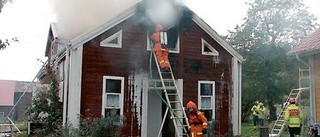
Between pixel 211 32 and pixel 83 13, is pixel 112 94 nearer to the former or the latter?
pixel 211 32

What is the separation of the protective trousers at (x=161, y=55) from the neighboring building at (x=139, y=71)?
15.3 inches

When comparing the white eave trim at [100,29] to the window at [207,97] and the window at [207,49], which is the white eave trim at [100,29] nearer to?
the window at [207,49]

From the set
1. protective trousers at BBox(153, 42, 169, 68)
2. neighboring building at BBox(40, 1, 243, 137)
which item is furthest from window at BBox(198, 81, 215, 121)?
protective trousers at BBox(153, 42, 169, 68)

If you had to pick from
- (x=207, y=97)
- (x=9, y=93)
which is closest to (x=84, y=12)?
(x=207, y=97)

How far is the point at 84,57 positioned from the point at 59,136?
259 cm

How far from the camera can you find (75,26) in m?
16.7

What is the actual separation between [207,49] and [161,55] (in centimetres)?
268

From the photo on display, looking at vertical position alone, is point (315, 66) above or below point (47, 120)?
above

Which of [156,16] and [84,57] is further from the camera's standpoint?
[156,16]

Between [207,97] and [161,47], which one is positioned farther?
[207,97]

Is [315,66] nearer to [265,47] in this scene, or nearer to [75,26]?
[75,26]

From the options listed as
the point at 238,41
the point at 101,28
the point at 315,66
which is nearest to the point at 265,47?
the point at 238,41

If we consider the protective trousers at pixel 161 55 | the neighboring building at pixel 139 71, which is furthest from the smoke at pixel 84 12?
the protective trousers at pixel 161 55

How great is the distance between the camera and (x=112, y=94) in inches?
465
